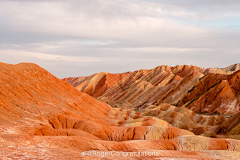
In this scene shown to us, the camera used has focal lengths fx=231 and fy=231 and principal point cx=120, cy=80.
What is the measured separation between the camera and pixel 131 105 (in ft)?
308

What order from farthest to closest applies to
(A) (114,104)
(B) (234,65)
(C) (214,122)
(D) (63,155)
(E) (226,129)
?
(B) (234,65)
(A) (114,104)
(C) (214,122)
(E) (226,129)
(D) (63,155)

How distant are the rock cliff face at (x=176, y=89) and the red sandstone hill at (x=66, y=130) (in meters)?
15.3

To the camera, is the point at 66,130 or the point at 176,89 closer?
the point at 66,130

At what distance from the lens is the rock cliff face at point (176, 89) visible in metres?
70.3

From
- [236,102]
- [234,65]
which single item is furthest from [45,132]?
[234,65]

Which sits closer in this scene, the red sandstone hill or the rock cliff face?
the red sandstone hill

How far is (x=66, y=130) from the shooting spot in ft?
85.4

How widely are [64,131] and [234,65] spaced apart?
12381 cm

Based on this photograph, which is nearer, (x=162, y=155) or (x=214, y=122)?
(x=162, y=155)

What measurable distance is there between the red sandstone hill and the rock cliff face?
50.2 ft

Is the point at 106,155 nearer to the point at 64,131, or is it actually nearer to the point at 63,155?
the point at 63,155

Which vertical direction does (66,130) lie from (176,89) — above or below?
below

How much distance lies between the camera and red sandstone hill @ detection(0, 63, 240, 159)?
1784 centimetres

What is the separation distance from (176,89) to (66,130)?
69.2 m
